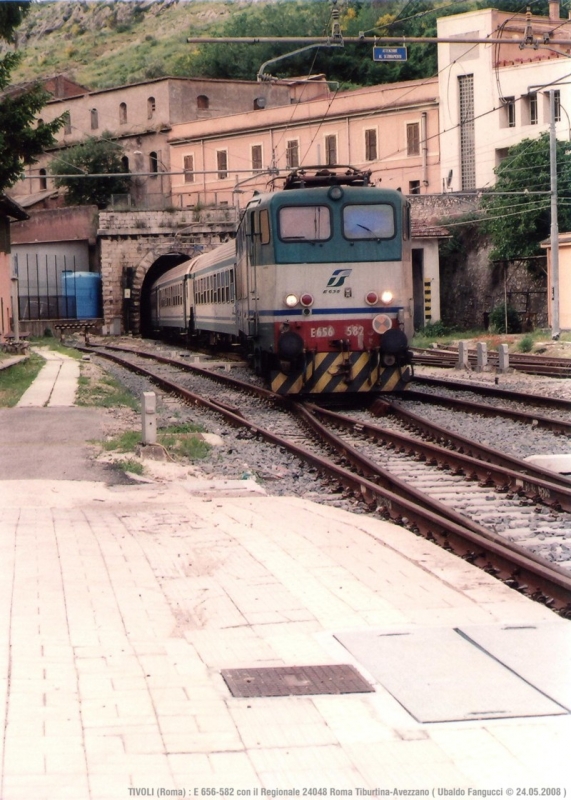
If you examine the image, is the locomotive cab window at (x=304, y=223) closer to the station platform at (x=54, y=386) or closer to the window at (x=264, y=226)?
the window at (x=264, y=226)

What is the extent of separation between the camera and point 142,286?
58.8 metres

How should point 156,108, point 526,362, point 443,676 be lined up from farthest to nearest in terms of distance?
point 156,108
point 526,362
point 443,676

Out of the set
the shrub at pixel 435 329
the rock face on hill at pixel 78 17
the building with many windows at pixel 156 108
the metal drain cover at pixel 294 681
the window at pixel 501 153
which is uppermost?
the rock face on hill at pixel 78 17

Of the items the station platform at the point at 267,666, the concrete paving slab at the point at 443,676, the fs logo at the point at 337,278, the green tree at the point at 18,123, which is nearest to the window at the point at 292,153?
the green tree at the point at 18,123

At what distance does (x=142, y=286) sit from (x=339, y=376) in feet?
141

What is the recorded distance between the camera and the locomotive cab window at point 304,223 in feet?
55.4

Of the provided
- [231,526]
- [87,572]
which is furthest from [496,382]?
[87,572]

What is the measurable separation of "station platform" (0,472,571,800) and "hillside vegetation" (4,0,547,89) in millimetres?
37338

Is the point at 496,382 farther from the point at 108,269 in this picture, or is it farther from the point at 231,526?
the point at 108,269

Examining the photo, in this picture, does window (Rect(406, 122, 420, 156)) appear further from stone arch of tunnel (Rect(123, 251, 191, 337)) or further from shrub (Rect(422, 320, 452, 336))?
shrub (Rect(422, 320, 452, 336))

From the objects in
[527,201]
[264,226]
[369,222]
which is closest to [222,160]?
[527,201]

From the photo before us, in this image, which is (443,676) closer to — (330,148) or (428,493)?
(428,493)

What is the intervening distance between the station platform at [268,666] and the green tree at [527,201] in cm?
3712

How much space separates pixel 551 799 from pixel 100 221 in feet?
184
